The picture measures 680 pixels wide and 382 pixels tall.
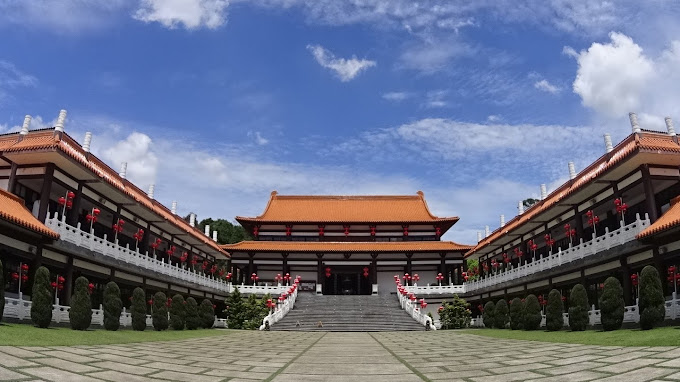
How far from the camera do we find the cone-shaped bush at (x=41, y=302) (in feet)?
45.6

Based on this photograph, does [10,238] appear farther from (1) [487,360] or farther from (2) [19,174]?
(1) [487,360]

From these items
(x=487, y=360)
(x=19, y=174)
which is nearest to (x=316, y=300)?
(x=19, y=174)

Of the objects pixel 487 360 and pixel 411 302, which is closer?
pixel 487 360

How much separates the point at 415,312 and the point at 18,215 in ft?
73.0

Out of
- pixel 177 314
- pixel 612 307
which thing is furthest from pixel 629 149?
pixel 177 314

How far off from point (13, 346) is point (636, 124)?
75.3 feet

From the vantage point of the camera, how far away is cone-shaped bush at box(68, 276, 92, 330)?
15.4m

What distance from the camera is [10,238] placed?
15906 mm

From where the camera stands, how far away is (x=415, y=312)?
29.3 metres

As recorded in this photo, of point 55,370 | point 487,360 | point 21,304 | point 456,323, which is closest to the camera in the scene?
point 55,370

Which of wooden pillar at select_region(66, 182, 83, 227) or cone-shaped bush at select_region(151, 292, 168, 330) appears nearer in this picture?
wooden pillar at select_region(66, 182, 83, 227)

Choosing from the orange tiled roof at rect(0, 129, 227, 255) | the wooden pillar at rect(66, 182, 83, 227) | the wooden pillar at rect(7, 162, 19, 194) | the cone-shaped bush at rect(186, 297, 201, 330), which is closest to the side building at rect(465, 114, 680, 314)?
the cone-shaped bush at rect(186, 297, 201, 330)

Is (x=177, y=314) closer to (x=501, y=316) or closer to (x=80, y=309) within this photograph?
(x=80, y=309)

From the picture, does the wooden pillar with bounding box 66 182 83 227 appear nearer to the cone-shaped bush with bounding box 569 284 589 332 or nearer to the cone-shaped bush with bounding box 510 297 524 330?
the cone-shaped bush with bounding box 510 297 524 330
